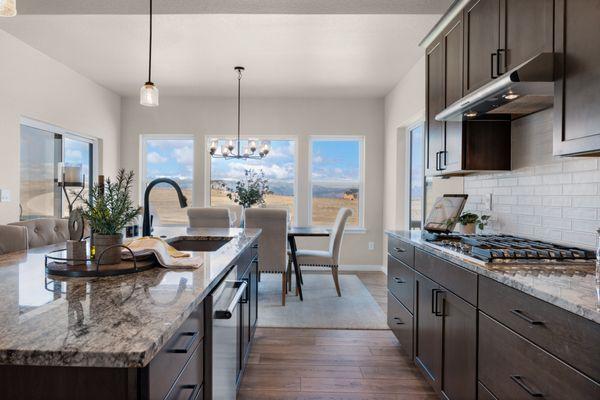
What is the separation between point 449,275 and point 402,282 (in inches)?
33.2

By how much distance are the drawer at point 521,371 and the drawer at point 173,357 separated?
1.06m

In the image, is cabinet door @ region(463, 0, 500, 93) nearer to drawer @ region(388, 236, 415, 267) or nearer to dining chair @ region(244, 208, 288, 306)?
drawer @ region(388, 236, 415, 267)

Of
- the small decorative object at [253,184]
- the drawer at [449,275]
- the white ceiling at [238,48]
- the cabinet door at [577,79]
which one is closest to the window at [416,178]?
the white ceiling at [238,48]

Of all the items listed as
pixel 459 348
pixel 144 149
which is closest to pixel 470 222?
pixel 459 348

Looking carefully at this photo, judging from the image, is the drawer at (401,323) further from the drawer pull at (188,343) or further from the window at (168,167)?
the window at (168,167)

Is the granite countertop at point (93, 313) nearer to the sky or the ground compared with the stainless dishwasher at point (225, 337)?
nearer to the sky

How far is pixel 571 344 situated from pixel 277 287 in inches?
152

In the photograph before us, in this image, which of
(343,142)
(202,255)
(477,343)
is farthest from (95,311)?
(343,142)

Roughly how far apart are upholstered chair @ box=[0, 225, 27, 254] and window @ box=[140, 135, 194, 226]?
13.5 ft

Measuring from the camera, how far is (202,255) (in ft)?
5.51

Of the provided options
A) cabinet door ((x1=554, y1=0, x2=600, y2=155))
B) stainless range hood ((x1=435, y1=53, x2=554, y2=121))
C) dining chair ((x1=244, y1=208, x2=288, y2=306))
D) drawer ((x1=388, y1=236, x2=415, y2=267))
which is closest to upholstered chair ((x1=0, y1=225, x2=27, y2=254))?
dining chair ((x1=244, y1=208, x2=288, y2=306))

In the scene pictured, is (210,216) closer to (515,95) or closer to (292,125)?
(292,125)

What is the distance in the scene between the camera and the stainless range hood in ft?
5.01

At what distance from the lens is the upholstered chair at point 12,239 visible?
1853mm
